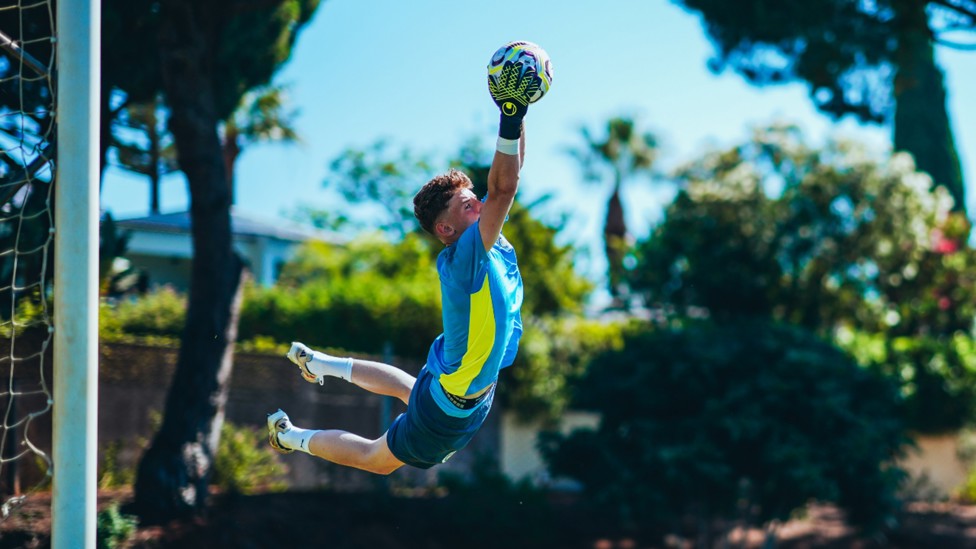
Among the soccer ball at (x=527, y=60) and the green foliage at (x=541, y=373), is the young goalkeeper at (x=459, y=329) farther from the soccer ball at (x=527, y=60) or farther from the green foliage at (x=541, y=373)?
the green foliage at (x=541, y=373)

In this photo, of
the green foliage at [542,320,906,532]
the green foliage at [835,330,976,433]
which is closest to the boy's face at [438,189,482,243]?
the green foliage at [542,320,906,532]

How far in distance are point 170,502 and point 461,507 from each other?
11.5 ft

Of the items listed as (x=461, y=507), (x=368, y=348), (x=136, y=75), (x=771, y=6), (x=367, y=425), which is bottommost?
(x=461, y=507)

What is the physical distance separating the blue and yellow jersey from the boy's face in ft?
0.34

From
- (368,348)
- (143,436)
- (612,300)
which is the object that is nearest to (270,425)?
(143,436)

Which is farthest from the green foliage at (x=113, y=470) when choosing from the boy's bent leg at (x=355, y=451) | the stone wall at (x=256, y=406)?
the boy's bent leg at (x=355, y=451)

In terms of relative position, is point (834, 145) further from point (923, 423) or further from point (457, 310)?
point (457, 310)

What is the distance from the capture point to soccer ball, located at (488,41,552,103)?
453cm

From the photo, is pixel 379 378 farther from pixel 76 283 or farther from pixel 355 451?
pixel 76 283

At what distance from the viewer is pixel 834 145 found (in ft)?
56.2

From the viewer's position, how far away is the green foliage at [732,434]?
11586 mm

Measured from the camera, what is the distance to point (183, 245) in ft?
60.2

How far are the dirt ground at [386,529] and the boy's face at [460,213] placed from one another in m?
5.12

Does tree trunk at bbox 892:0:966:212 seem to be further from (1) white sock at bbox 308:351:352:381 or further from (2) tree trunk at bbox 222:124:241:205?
(1) white sock at bbox 308:351:352:381
